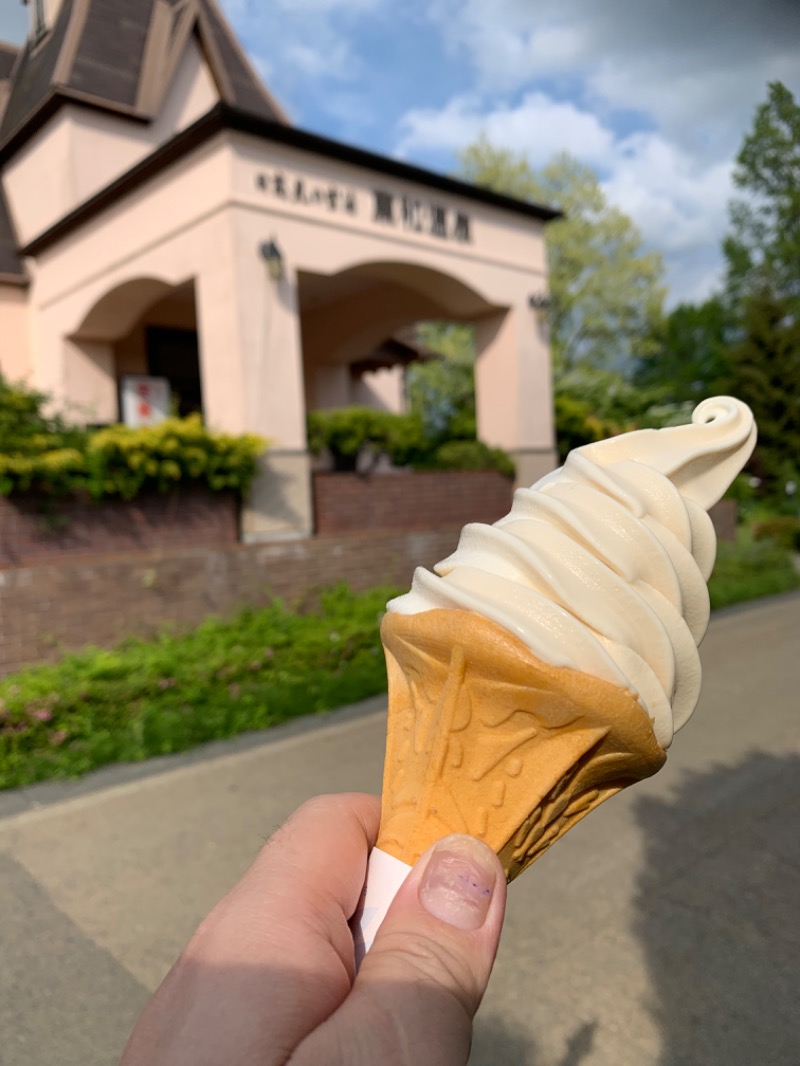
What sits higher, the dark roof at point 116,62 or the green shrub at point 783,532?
the dark roof at point 116,62

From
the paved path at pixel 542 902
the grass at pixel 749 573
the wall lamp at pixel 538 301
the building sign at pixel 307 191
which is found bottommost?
the paved path at pixel 542 902

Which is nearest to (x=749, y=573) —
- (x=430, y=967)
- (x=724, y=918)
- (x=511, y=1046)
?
(x=724, y=918)

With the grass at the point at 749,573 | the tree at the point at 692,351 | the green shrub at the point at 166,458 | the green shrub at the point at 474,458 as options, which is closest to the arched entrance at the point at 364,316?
the green shrub at the point at 474,458

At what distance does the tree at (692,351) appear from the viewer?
1275 inches

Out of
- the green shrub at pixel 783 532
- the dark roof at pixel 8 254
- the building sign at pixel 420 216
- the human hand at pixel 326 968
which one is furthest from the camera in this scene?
the green shrub at pixel 783 532

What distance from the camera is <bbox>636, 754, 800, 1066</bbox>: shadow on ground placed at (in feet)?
9.04

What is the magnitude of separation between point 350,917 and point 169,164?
378 inches

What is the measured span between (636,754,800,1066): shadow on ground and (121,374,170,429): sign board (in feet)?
28.6

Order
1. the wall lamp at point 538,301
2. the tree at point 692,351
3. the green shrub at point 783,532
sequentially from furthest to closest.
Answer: the tree at point 692,351, the green shrub at point 783,532, the wall lamp at point 538,301

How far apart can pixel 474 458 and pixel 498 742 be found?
9213 millimetres

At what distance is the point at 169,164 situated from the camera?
29.5 feet

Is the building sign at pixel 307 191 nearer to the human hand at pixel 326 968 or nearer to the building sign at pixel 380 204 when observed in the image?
the building sign at pixel 380 204

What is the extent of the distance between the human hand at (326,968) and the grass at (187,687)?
15.2 ft

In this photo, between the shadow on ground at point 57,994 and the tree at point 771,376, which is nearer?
the shadow on ground at point 57,994
